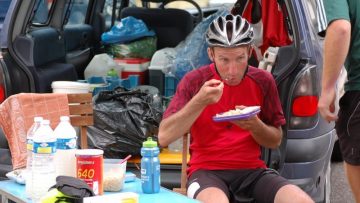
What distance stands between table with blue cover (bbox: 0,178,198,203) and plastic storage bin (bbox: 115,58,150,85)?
3.45 meters

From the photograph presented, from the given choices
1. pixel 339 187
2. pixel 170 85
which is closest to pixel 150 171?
pixel 170 85

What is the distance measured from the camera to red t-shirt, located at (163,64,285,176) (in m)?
4.14

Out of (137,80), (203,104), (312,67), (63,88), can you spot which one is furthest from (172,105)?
(137,80)

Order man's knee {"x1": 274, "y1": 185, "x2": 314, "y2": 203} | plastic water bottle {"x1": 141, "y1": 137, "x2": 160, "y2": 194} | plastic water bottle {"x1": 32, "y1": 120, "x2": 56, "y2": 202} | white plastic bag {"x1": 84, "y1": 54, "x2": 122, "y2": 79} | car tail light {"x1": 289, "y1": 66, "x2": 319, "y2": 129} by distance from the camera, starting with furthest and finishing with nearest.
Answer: white plastic bag {"x1": 84, "y1": 54, "x2": 122, "y2": 79}
car tail light {"x1": 289, "y1": 66, "x2": 319, "y2": 129}
man's knee {"x1": 274, "y1": 185, "x2": 314, "y2": 203}
plastic water bottle {"x1": 141, "y1": 137, "x2": 160, "y2": 194}
plastic water bottle {"x1": 32, "y1": 120, "x2": 56, "y2": 202}

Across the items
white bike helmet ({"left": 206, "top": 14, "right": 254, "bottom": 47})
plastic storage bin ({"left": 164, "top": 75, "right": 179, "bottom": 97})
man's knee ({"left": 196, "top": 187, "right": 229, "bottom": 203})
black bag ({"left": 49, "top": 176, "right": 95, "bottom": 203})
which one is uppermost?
white bike helmet ({"left": 206, "top": 14, "right": 254, "bottom": 47})

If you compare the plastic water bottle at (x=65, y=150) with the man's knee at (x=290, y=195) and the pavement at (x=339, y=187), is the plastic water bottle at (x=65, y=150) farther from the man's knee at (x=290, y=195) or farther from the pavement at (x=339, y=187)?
the pavement at (x=339, y=187)

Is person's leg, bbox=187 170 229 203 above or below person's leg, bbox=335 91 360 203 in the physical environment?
below

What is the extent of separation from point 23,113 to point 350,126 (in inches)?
71.9

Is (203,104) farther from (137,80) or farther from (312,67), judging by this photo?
(137,80)

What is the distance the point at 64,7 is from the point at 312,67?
2951 millimetres

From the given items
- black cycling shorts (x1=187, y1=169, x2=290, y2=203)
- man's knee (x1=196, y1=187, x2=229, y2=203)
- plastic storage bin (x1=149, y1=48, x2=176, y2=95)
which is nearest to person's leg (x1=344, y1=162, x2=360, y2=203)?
black cycling shorts (x1=187, y1=169, x2=290, y2=203)

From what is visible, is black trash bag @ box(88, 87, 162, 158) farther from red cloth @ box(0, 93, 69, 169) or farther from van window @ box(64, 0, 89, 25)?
van window @ box(64, 0, 89, 25)

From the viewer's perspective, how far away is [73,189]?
3008 mm

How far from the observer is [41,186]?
338cm
